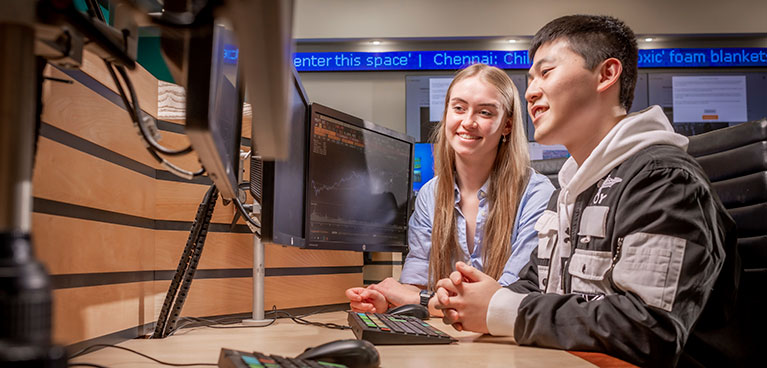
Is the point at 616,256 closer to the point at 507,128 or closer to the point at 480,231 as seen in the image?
the point at 480,231

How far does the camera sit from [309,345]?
1.07 m

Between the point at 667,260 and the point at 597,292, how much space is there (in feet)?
0.72

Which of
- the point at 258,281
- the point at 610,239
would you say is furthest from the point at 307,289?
the point at 610,239

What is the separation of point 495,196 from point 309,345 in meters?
1.11

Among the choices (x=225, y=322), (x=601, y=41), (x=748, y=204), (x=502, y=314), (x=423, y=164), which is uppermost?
(x=601, y=41)

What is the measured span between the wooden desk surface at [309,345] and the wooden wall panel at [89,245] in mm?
163

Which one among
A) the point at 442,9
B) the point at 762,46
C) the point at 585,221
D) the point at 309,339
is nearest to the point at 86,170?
the point at 309,339

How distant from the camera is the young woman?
192 centimetres

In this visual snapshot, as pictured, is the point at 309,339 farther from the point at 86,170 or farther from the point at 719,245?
the point at 719,245

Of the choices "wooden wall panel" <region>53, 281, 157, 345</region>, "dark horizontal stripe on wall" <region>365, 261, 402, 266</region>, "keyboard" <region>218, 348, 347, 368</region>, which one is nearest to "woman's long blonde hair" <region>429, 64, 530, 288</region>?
"dark horizontal stripe on wall" <region>365, 261, 402, 266</region>

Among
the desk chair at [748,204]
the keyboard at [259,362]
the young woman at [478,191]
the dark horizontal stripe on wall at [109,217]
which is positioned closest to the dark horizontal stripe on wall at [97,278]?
the dark horizontal stripe on wall at [109,217]

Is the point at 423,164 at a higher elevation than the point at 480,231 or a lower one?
higher

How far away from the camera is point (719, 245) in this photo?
1.03 meters

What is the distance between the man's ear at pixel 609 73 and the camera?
141 centimetres
